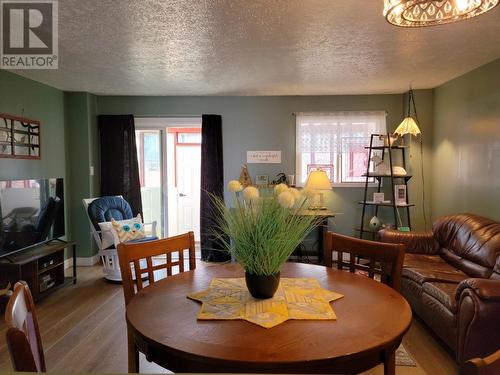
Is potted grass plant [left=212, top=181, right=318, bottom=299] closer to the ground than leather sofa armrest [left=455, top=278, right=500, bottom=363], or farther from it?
farther from it

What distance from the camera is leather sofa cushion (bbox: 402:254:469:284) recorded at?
287cm

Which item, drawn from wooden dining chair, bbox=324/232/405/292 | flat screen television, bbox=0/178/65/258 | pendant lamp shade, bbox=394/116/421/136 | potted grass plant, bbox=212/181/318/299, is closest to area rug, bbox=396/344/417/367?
wooden dining chair, bbox=324/232/405/292

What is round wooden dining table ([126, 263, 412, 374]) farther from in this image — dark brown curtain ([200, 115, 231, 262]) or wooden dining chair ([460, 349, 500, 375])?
dark brown curtain ([200, 115, 231, 262])

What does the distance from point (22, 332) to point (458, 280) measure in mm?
2973

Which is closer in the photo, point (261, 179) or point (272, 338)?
point (272, 338)

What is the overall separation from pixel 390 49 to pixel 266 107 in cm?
217

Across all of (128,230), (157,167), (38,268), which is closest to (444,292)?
(128,230)

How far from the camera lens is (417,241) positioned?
3732 millimetres

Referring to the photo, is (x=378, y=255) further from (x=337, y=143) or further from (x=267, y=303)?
(x=337, y=143)

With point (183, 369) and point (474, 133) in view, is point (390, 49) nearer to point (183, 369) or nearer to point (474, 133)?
point (474, 133)

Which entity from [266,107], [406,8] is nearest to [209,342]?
[406,8]

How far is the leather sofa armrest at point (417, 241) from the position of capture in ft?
12.2

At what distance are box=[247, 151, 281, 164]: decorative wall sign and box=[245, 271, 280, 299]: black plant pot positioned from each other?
12.0 ft

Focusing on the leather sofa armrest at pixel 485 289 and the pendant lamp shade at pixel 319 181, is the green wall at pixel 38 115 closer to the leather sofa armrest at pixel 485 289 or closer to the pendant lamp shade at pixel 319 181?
the pendant lamp shade at pixel 319 181
